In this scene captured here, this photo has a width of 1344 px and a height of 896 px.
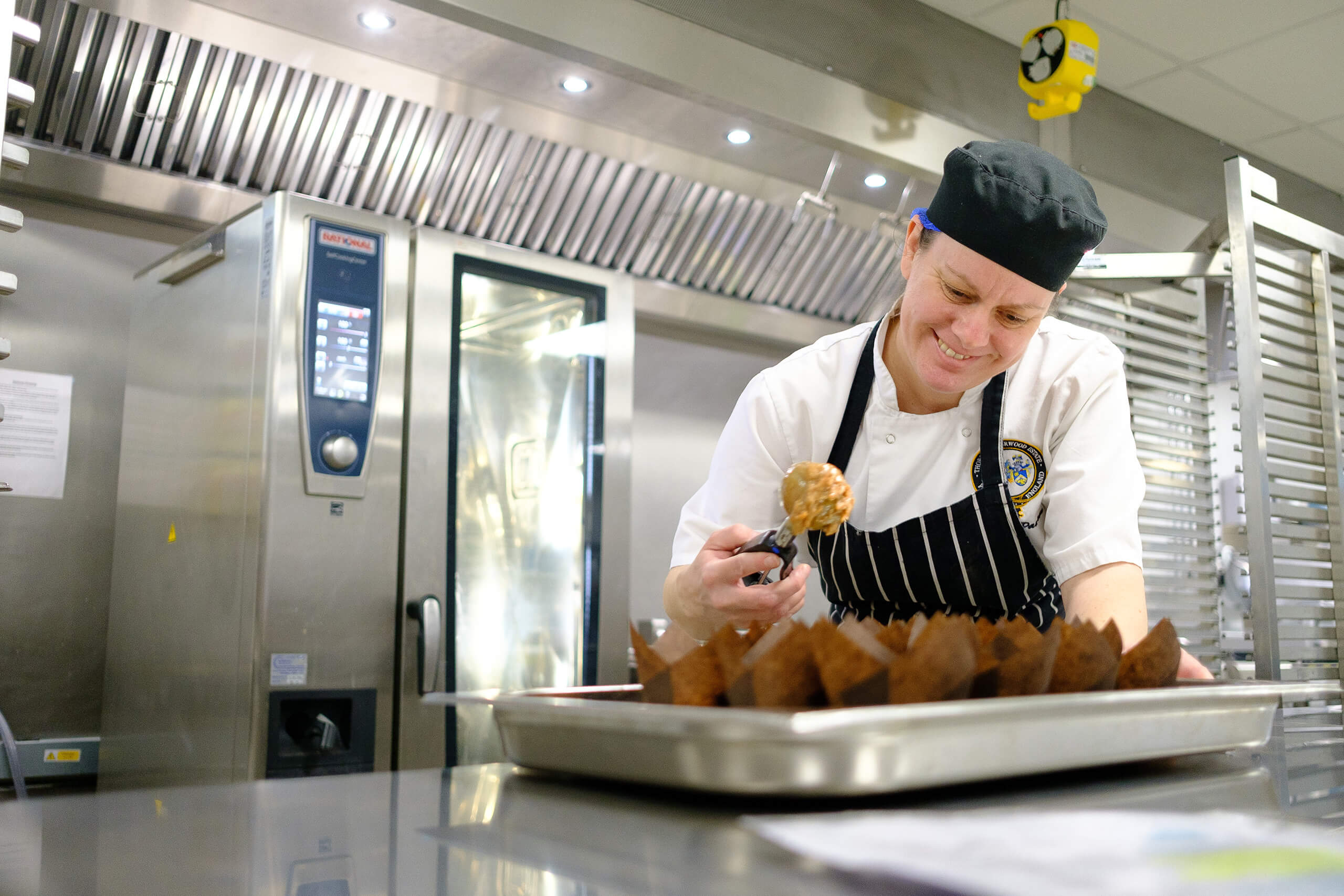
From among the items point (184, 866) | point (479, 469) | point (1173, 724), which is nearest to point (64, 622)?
point (479, 469)

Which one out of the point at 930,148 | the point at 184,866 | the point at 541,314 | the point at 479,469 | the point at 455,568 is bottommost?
the point at 184,866

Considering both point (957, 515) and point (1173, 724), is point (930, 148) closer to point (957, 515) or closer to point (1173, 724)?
point (957, 515)

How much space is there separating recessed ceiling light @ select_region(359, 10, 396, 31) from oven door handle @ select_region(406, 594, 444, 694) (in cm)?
136

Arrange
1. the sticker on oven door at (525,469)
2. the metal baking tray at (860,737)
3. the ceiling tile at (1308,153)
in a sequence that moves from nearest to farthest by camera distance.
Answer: the metal baking tray at (860,737) → the sticker on oven door at (525,469) → the ceiling tile at (1308,153)

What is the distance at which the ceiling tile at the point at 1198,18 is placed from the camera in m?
3.22

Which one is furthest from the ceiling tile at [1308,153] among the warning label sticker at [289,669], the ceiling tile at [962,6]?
the warning label sticker at [289,669]

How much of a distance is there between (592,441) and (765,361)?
1.50 m

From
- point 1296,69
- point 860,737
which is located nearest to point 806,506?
point 860,737

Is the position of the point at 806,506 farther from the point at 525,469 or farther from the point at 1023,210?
the point at 525,469

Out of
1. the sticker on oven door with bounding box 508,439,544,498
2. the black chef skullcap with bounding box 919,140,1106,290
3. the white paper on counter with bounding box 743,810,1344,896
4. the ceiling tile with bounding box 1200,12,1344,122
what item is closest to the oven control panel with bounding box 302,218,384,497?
the sticker on oven door with bounding box 508,439,544,498

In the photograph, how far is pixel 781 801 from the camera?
0.67 meters

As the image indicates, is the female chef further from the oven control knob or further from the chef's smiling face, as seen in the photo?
the oven control knob

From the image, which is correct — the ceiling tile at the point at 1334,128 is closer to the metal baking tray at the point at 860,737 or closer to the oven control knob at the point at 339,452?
the oven control knob at the point at 339,452

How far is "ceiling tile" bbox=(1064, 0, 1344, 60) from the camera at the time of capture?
322 cm
